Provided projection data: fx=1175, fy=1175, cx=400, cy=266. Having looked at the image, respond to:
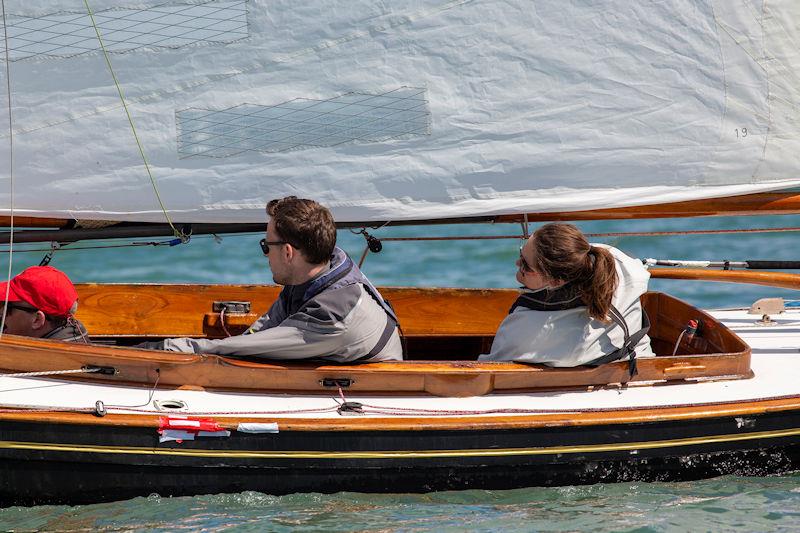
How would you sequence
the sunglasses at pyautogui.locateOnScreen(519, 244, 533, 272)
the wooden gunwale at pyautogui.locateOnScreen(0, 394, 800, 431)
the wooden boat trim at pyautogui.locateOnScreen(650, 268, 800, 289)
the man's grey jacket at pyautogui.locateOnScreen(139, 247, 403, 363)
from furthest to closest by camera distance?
the wooden boat trim at pyautogui.locateOnScreen(650, 268, 800, 289) → the sunglasses at pyautogui.locateOnScreen(519, 244, 533, 272) → the man's grey jacket at pyautogui.locateOnScreen(139, 247, 403, 363) → the wooden gunwale at pyautogui.locateOnScreen(0, 394, 800, 431)

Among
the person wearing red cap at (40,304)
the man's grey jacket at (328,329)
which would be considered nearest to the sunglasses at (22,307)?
the person wearing red cap at (40,304)

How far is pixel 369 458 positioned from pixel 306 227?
2.67ft

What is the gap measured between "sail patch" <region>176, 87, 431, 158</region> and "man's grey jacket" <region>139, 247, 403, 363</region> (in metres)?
0.74

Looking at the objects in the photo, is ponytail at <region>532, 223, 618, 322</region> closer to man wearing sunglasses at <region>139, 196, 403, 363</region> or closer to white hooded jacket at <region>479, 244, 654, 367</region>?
white hooded jacket at <region>479, 244, 654, 367</region>

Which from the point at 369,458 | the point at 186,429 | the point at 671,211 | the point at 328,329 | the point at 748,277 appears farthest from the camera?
the point at 671,211

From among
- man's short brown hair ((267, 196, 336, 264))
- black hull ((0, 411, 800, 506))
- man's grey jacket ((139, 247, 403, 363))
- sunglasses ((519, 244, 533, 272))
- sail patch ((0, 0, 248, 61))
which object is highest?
sail patch ((0, 0, 248, 61))

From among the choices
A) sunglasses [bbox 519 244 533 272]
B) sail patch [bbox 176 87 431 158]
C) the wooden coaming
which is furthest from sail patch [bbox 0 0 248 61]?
sunglasses [bbox 519 244 533 272]

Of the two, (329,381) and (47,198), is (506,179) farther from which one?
(47,198)

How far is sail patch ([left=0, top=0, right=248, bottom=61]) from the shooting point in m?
4.50

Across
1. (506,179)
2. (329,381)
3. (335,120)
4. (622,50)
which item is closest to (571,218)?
(506,179)

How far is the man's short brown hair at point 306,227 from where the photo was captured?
4039 mm

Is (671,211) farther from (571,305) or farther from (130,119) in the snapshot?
→ (130,119)

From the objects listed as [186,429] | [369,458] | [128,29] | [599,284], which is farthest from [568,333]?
[128,29]

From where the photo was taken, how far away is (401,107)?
4.72 meters
